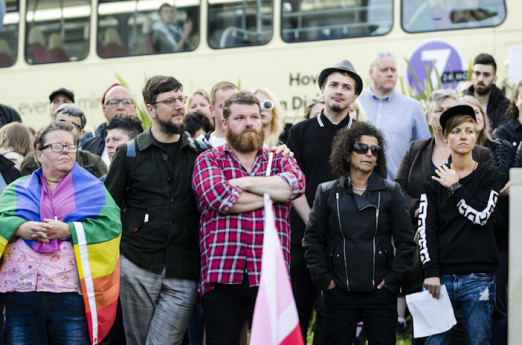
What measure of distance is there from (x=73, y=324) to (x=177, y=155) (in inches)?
53.1

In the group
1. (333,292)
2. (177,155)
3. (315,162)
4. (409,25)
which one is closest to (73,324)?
(177,155)

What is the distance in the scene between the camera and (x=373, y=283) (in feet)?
20.8

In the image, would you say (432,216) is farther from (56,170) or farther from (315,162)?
(56,170)

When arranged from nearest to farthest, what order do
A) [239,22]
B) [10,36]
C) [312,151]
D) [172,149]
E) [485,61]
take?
[172,149], [312,151], [485,61], [239,22], [10,36]

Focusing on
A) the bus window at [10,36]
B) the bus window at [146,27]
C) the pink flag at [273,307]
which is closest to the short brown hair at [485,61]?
the bus window at [146,27]

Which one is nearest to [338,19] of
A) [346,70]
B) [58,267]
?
[346,70]

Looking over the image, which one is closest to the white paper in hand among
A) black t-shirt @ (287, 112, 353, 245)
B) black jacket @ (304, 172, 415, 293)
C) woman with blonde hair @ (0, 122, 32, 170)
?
Result: black jacket @ (304, 172, 415, 293)

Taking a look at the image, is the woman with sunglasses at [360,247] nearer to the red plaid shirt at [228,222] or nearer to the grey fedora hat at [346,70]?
the red plaid shirt at [228,222]

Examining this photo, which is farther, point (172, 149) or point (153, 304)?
point (172, 149)

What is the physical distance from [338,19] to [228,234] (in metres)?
6.78

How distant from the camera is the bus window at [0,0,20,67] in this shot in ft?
48.3

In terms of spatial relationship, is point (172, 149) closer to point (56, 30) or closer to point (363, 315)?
point (363, 315)

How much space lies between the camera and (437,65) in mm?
11453

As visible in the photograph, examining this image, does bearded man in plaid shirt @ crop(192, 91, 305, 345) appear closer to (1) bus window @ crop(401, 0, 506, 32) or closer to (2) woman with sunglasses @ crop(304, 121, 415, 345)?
(2) woman with sunglasses @ crop(304, 121, 415, 345)
